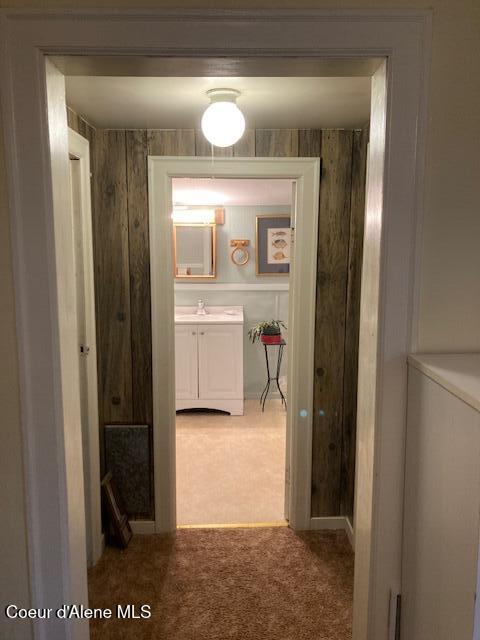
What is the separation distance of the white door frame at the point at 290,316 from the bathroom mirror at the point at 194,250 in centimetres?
250

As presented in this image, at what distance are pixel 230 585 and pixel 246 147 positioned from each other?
2.24 m

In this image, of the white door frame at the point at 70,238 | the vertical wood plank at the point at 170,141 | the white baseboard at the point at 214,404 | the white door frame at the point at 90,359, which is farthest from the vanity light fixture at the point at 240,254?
the white door frame at the point at 70,238

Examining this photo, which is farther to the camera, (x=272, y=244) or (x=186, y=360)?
(x=272, y=244)

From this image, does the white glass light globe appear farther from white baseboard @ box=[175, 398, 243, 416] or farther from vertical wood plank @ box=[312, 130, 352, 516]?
white baseboard @ box=[175, 398, 243, 416]

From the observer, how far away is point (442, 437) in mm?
908

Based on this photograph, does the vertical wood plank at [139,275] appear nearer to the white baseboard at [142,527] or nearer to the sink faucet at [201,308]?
the white baseboard at [142,527]

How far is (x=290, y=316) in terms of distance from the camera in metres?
2.59

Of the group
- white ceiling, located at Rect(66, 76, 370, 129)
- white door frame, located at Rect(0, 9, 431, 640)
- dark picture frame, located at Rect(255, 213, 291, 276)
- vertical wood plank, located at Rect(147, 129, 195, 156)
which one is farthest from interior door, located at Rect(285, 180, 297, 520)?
dark picture frame, located at Rect(255, 213, 291, 276)

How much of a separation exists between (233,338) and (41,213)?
3573 millimetres

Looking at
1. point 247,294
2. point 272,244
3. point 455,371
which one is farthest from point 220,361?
point 455,371

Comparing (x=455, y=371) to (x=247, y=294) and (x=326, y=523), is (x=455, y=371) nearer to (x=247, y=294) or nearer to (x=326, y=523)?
(x=326, y=523)

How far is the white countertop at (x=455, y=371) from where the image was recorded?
0.81 m

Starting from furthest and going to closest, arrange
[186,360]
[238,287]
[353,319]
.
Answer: [238,287]
[186,360]
[353,319]

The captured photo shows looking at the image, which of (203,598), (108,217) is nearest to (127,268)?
(108,217)
